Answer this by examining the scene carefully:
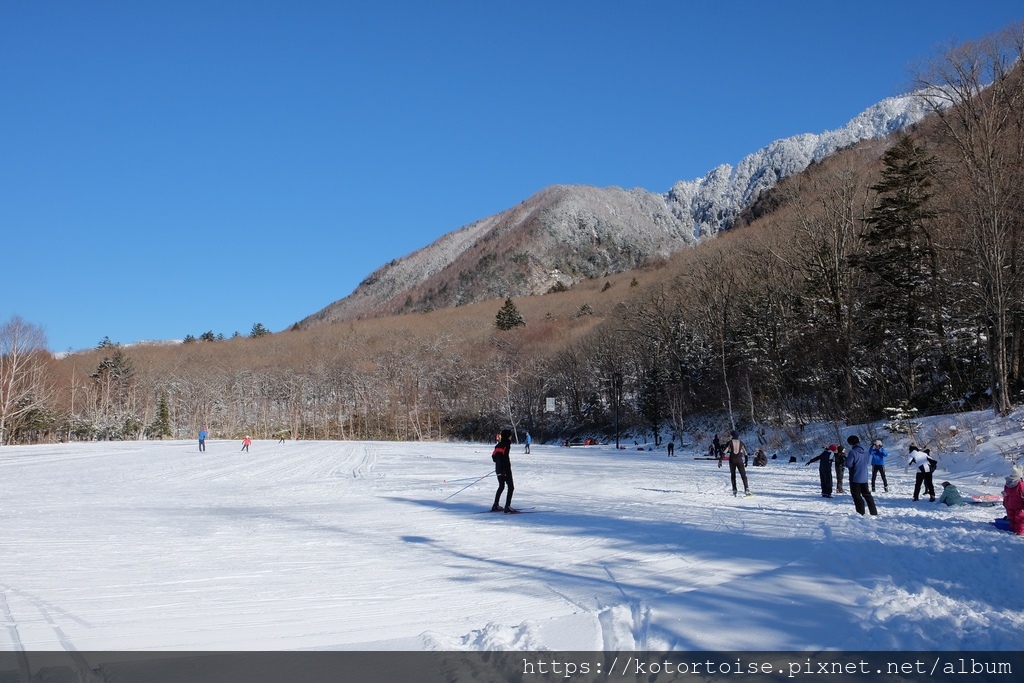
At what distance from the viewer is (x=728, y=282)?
53094 millimetres

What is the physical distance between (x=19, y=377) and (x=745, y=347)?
66.2 m

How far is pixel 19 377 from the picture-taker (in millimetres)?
60750

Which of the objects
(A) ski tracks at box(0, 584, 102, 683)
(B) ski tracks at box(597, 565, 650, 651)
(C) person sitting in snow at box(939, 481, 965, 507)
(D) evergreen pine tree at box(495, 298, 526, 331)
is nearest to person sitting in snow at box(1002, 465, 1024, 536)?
(C) person sitting in snow at box(939, 481, 965, 507)

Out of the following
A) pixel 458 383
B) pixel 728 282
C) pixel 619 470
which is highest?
pixel 728 282

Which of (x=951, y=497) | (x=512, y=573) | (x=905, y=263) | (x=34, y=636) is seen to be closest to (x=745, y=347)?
(x=905, y=263)

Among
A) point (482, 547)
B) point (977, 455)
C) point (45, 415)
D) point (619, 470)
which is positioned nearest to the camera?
point (482, 547)

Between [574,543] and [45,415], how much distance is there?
69.1m

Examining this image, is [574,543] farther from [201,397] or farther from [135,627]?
[201,397]

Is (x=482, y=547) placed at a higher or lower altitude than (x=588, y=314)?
lower

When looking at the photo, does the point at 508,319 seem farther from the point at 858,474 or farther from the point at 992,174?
the point at 858,474

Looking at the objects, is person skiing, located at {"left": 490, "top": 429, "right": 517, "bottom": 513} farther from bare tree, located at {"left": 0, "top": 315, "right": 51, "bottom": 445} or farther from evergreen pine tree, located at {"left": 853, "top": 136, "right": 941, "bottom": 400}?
bare tree, located at {"left": 0, "top": 315, "right": 51, "bottom": 445}

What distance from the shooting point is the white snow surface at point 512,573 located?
5609 mm

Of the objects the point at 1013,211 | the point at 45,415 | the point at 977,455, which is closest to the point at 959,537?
the point at 977,455

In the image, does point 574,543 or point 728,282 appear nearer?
point 574,543
